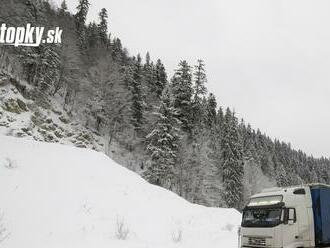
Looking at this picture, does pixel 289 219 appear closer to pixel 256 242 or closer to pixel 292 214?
pixel 292 214

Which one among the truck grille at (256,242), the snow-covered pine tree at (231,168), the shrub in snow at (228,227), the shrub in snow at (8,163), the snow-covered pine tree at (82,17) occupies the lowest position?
the truck grille at (256,242)

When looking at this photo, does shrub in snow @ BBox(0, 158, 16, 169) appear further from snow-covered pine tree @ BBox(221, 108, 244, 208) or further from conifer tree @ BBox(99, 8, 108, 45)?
conifer tree @ BBox(99, 8, 108, 45)

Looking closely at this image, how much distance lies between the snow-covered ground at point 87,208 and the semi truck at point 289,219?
257 cm

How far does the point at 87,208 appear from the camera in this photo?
17172 millimetres

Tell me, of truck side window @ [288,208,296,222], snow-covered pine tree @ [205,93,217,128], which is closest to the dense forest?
snow-covered pine tree @ [205,93,217,128]

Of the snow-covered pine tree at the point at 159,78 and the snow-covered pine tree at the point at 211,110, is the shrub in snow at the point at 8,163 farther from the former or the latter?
the snow-covered pine tree at the point at 211,110

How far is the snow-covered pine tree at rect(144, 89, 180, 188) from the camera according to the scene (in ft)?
168

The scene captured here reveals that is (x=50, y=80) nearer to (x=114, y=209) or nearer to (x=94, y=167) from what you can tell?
(x=94, y=167)

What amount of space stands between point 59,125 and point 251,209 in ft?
132

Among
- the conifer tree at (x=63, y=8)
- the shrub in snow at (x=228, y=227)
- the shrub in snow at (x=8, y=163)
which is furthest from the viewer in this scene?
the conifer tree at (x=63, y=8)


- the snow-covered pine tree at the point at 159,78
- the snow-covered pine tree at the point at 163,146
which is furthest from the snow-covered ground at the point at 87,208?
the snow-covered pine tree at the point at 159,78

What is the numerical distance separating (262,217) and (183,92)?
50094 millimetres

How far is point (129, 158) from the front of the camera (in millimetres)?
62969

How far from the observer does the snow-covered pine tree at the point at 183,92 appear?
209ft
